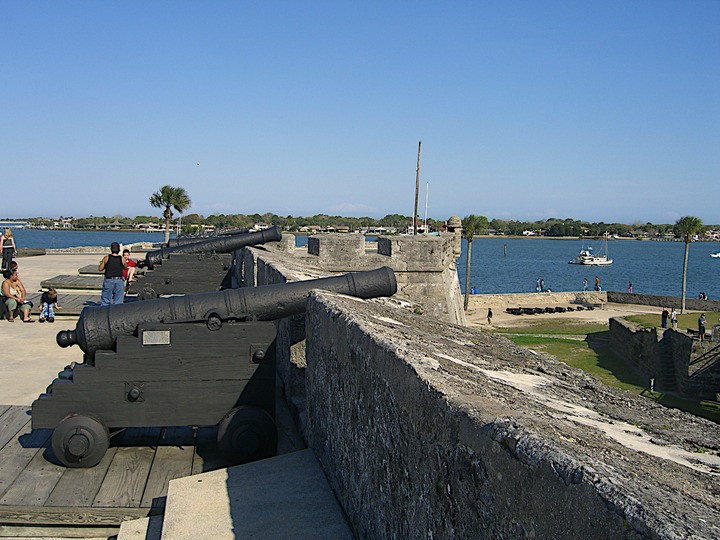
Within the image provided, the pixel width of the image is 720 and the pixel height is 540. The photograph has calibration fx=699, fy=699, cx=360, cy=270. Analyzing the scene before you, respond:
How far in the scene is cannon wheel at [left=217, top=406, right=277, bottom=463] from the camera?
4.08 meters

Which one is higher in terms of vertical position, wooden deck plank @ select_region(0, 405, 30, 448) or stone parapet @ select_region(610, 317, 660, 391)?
wooden deck plank @ select_region(0, 405, 30, 448)

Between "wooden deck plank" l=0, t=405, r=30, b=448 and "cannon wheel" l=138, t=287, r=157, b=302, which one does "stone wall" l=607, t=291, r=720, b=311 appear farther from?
"wooden deck plank" l=0, t=405, r=30, b=448

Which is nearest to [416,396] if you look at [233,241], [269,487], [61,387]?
[269,487]

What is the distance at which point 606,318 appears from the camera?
39375 millimetres

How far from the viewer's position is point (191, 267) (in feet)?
35.1

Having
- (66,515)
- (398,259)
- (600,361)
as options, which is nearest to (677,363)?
(600,361)

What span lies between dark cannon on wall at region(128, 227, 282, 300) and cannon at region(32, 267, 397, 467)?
5.42m

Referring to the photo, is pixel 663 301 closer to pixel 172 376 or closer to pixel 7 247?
pixel 7 247

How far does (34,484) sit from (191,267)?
699 cm

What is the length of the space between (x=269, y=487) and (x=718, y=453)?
7.94ft

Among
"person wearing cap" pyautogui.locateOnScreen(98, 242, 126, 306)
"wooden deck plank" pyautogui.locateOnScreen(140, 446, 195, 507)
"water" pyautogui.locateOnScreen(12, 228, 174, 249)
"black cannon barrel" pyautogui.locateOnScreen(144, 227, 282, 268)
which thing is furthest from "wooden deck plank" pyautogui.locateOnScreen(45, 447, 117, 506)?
"water" pyautogui.locateOnScreen(12, 228, 174, 249)

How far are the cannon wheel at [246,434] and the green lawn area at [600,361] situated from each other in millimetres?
15888

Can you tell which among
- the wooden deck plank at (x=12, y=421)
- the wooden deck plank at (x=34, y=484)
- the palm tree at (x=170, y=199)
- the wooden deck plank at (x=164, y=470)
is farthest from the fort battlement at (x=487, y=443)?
the palm tree at (x=170, y=199)

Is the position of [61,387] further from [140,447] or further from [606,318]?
[606,318]
